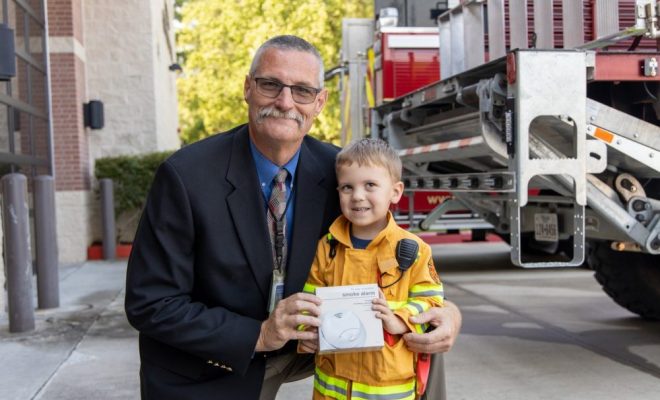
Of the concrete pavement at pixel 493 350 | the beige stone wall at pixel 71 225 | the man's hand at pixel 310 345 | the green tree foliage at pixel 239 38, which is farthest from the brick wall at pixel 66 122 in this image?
the green tree foliage at pixel 239 38

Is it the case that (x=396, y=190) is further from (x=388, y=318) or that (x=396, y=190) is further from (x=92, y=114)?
(x=92, y=114)

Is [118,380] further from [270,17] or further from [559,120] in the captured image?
[270,17]

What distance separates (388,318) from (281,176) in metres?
0.59

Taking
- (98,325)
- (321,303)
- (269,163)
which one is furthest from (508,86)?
(98,325)

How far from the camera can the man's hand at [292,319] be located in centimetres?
231

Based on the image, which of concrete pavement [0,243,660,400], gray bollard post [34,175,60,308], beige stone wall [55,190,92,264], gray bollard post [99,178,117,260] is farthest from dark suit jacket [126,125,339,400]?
beige stone wall [55,190,92,264]

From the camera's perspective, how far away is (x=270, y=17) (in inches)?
962

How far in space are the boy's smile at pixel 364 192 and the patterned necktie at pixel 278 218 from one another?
0.19 m

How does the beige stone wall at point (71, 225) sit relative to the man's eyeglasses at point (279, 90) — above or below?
→ below

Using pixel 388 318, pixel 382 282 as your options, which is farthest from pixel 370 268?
pixel 388 318

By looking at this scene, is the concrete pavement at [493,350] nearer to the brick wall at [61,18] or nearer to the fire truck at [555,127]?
the fire truck at [555,127]

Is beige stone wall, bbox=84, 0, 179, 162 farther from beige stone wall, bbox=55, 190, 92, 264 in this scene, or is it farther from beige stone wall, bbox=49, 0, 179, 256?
beige stone wall, bbox=55, 190, 92, 264

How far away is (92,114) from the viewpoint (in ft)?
40.8

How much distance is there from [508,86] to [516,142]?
1.00 feet
